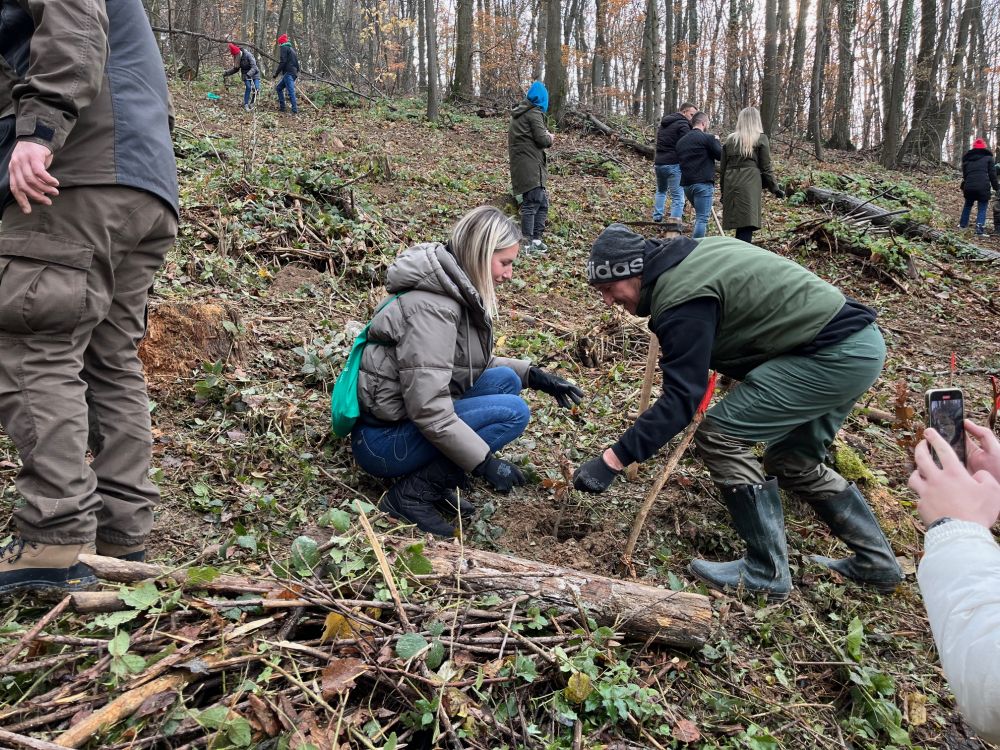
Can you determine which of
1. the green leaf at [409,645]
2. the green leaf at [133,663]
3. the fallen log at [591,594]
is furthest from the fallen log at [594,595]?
the green leaf at [133,663]

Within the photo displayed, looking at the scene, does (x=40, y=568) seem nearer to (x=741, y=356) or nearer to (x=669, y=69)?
(x=741, y=356)

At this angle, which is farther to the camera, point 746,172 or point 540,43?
point 540,43

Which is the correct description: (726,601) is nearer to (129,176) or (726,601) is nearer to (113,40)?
(129,176)

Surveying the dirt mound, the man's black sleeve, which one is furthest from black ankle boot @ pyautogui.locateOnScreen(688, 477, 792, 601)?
the dirt mound

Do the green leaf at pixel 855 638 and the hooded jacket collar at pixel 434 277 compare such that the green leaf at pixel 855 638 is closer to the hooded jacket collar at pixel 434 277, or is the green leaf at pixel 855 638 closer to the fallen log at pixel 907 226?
the hooded jacket collar at pixel 434 277

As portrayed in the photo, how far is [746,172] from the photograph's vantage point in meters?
8.16

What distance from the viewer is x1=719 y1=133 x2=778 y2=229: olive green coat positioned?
26.8ft

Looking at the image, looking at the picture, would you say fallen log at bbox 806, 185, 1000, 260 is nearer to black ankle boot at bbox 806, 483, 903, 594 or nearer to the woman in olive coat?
the woman in olive coat

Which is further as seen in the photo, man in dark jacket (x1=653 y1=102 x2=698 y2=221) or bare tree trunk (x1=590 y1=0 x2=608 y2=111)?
bare tree trunk (x1=590 y1=0 x2=608 y2=111)

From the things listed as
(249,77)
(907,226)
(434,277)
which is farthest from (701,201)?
(249,77)

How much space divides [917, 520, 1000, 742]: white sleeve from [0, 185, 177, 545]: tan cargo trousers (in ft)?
7.82

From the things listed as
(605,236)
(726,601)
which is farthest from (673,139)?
(726,601)

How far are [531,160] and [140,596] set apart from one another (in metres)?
8.11

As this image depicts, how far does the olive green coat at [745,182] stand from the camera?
8180 millimetres
